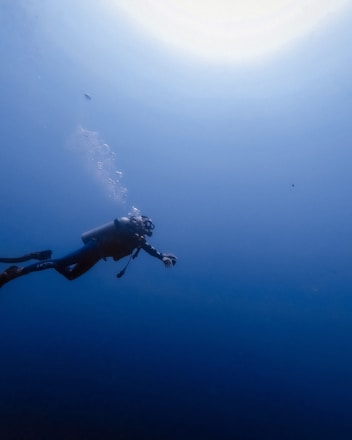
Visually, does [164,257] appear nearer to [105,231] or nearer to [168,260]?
[168,260]

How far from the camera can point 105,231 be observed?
19.0 feet

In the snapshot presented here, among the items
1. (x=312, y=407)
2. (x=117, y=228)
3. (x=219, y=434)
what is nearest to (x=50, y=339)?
(x=219, y=434)

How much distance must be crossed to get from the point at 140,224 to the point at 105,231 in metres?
0.63

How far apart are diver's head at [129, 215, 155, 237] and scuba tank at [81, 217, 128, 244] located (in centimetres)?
14

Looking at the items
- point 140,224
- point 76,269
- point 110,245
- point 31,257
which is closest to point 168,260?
point 140,224

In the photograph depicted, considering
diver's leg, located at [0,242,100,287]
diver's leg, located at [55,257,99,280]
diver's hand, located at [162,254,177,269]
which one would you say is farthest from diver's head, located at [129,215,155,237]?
diver's leg, located at [55,257,99,280]

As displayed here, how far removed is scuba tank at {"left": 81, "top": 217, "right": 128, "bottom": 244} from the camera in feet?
18.8

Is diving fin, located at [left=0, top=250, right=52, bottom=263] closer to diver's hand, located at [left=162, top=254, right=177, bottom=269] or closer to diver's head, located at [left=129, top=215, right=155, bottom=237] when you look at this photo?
diver's head, located at [left=129, top=215, right=155, bottom=237]

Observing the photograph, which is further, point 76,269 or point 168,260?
point 76,269

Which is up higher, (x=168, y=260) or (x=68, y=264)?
(x=168, y=260)

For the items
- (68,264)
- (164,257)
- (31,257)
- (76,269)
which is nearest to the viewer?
(68,264)

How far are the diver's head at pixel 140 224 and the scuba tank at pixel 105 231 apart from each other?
14cm

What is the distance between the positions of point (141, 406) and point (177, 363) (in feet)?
56.8

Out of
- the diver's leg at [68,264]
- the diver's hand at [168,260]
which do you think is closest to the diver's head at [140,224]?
the diver's hand at [168,260]
